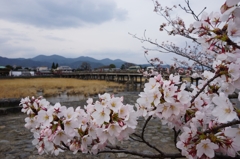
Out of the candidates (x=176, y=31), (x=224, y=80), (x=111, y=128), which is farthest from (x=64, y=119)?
(x=176, y=31)

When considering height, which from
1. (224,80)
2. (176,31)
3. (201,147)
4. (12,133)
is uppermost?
(176,31)

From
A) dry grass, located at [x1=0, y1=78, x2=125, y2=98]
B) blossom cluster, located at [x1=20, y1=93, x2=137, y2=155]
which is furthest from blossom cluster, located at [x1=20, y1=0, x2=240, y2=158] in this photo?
dry grass, located at [x1=0, y1=78, x2=125, y2=98]

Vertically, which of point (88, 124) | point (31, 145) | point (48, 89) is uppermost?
point (88, 124)

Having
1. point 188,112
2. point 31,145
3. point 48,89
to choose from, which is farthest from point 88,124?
point 48,89

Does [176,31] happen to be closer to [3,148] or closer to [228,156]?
[228,156]

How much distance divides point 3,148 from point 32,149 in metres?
0.74

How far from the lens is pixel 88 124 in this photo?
1589mm

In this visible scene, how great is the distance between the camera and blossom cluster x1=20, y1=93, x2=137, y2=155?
4.28 feet

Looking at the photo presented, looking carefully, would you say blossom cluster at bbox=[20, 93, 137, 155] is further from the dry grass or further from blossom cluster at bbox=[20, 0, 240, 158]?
the dry grass

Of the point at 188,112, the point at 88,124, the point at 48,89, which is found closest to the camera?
the point at 188,112

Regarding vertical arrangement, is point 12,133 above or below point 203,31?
below

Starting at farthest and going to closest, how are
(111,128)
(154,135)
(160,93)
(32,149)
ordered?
(154,135) < (32,149) < (111,128) < (160,93)

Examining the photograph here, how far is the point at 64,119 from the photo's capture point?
4.86 feet

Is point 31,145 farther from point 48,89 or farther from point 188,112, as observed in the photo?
point 48,89
